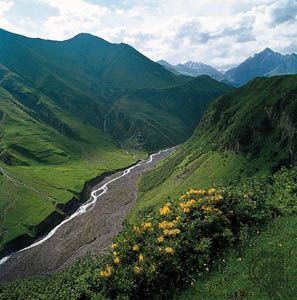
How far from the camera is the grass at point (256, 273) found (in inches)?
973

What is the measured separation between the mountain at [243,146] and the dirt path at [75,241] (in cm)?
1064

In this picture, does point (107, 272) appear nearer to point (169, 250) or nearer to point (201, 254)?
point (169, 250)

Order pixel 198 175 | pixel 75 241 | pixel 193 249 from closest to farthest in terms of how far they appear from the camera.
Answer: pixel 193 249 → pixel 75 241 → pixel 198 175

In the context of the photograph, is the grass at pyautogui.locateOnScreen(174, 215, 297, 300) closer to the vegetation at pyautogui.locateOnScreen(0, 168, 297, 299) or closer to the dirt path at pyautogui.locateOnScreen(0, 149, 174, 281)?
the vegetation at pyautogui.locateOnScreen(0, 168, 297, 299)

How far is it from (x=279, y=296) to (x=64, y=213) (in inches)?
5594

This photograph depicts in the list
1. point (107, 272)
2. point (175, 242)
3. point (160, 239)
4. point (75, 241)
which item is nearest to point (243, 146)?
point (75, 241)

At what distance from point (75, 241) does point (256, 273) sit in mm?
105943

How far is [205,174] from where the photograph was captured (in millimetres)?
136375

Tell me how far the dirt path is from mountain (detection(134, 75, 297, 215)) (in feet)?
34.9

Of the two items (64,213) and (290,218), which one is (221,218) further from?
(64,213)

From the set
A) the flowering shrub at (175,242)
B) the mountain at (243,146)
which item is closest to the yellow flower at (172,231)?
the flowering shrub at (175,242)

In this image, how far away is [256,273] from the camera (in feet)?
88.0

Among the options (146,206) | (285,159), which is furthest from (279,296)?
(146,206)

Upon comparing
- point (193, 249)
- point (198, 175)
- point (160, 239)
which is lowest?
point (198, 175)
